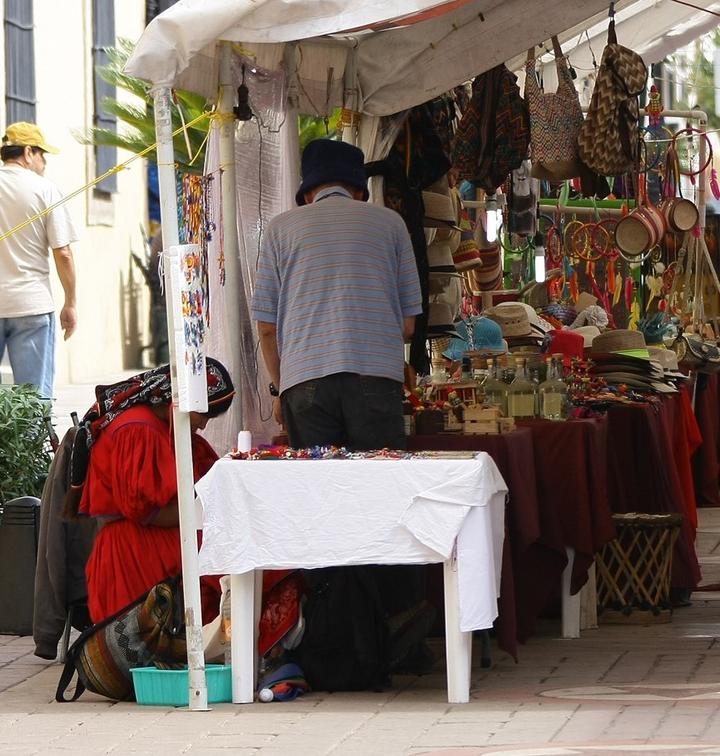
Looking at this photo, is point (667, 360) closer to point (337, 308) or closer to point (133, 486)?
point (337, 308)

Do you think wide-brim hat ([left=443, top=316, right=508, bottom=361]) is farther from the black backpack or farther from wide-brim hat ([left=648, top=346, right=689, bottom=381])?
the black backpack

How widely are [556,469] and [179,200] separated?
5.92 ft

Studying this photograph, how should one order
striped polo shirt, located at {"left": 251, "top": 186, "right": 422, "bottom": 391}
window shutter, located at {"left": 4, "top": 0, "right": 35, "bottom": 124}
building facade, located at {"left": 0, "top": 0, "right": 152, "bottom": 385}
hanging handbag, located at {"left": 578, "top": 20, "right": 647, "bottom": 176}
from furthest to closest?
building facade, located at {"left": 0, "top": 0, "right": 152, "bottom": 385} < window shutter, located at {"left": 4, "top": 0, "right": 35, "bottom": 124} < hanging handbag, located at {"left": 578, "top": 20, "right": 647, "bottom": 176} < striped polo shirt, located at {"left": 251, "top": 186, "right": 422, "bottom": 391}

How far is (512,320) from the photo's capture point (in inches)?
325

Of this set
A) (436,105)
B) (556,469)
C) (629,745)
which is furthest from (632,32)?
(629,745)

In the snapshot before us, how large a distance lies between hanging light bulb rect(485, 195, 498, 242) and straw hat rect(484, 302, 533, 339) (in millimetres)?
810

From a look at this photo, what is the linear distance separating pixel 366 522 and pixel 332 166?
55.8 inches

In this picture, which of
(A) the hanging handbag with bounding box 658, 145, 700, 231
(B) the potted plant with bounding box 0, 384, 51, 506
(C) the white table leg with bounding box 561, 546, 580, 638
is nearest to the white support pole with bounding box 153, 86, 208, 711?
(C) the white table leg with bounding box 561, 546, 580, 638

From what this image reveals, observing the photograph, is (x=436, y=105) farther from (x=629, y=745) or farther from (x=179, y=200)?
(x=629, y=745)

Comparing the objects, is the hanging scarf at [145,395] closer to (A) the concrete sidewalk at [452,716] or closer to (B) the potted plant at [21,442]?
(A) the concrete sidewalk at [452,716]

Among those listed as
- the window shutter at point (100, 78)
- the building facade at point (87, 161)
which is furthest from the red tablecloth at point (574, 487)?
the window shutter at point (100, 78)

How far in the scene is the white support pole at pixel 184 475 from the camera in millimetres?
5473

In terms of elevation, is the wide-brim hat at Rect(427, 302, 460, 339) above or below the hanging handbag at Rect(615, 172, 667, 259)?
below

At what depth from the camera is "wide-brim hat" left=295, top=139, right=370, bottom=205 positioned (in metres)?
6.18
